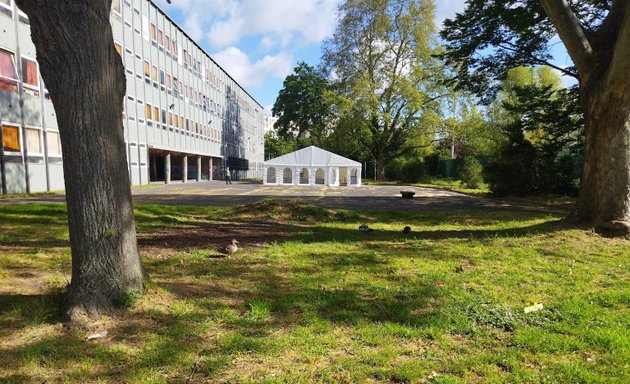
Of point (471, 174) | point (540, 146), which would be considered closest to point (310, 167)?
point (471, 174)

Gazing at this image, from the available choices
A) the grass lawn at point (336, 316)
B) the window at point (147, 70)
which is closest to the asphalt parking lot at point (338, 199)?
the grass lawn at point (336, 316)

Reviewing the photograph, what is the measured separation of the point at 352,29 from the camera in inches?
1752

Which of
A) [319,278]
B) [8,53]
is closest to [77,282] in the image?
[319,278]

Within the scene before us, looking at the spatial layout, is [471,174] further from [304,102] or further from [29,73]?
[304,102]

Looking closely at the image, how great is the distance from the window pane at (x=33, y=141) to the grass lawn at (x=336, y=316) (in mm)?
15899

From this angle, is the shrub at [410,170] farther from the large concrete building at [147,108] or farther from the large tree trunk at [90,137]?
the large tree trunk at [90,137]

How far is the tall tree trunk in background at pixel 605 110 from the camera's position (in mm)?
7879

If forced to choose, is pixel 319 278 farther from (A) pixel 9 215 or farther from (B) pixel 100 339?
(A) pixel 9 215

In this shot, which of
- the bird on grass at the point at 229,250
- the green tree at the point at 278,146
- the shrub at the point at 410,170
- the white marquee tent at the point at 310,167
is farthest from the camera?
the green tree at the point at 278,146

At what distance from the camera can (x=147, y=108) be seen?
33.0 metres

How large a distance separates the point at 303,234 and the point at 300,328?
5.17m

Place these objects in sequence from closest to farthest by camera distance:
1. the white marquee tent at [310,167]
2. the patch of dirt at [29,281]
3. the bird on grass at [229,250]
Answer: the patch of dirt at [29,281] → the bird on grass at [229,250] → the white marquee tent at [310,167]

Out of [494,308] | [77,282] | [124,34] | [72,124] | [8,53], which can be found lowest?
[494,308]

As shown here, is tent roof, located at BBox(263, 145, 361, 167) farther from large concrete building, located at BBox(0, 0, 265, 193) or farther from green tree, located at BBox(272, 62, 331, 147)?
green tree, located at BBox(272, 62, 331, 147)
